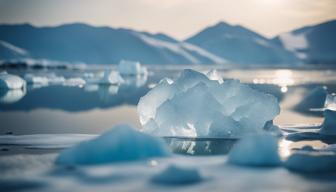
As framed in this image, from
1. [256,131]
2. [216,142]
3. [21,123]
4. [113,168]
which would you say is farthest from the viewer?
[21,123]

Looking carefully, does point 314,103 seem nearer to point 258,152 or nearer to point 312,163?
point 258,152

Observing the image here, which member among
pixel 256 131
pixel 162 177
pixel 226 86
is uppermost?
pixel 226 86

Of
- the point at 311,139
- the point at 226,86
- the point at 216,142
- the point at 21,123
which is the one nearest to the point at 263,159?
the point at 216,142

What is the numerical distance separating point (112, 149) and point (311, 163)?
2.93 m

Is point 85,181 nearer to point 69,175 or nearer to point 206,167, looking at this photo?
point 69,175

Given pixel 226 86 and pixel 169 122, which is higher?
pixel 226 86

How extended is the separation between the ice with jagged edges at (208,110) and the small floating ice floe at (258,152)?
3063mm

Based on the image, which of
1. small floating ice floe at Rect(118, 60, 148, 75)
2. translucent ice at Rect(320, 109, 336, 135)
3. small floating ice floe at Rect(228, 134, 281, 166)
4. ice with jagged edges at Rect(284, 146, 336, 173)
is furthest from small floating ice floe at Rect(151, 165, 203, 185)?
small floating ice floe at Rect(118, 60, 148, 75)

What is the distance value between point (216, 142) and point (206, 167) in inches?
109

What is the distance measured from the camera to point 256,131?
1106 centimetres

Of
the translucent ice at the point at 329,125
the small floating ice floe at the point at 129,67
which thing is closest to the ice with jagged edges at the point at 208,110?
the translucent ice at the point at 329,125

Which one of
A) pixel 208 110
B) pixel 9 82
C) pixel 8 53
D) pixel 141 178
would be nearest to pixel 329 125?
pixel 208 110

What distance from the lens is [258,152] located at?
301 inches

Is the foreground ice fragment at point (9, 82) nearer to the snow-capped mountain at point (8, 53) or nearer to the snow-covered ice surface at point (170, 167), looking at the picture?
the snow-covered ice surface at point (170, 167)
